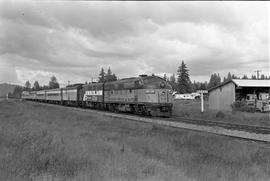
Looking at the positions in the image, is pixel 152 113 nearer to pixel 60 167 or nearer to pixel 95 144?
pixel 95 144

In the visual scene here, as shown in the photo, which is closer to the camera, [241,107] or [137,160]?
[137,160]

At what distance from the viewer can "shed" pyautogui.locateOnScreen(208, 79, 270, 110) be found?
32281 mm

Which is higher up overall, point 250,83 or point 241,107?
point 250,83

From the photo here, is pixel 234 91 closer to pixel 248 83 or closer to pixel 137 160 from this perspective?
pixel 248 83

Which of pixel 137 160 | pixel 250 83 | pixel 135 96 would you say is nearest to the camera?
pixel 137 160

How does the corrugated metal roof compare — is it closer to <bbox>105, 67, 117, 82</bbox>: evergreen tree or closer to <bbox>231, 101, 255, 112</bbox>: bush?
<bbox>231, 101, 255, 112</bbox>: bush

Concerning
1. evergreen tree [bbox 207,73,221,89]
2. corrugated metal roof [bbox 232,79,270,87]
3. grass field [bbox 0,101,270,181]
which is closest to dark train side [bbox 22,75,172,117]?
grass field [bbox 0,101,270,181]

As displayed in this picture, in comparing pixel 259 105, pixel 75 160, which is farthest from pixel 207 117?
pixel 75 160

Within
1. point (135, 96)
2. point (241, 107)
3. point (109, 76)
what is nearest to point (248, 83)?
point (241, 107)

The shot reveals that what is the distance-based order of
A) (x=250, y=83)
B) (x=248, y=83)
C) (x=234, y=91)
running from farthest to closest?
(x=250, y=83) → (x=248, y=83) → (x=234, y=91)

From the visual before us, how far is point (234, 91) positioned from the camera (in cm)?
3186

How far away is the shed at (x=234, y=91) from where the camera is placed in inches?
1271

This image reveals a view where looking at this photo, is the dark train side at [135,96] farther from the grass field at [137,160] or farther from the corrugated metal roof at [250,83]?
the corrugated metal roof at [250,83]

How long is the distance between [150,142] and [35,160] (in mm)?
6324
